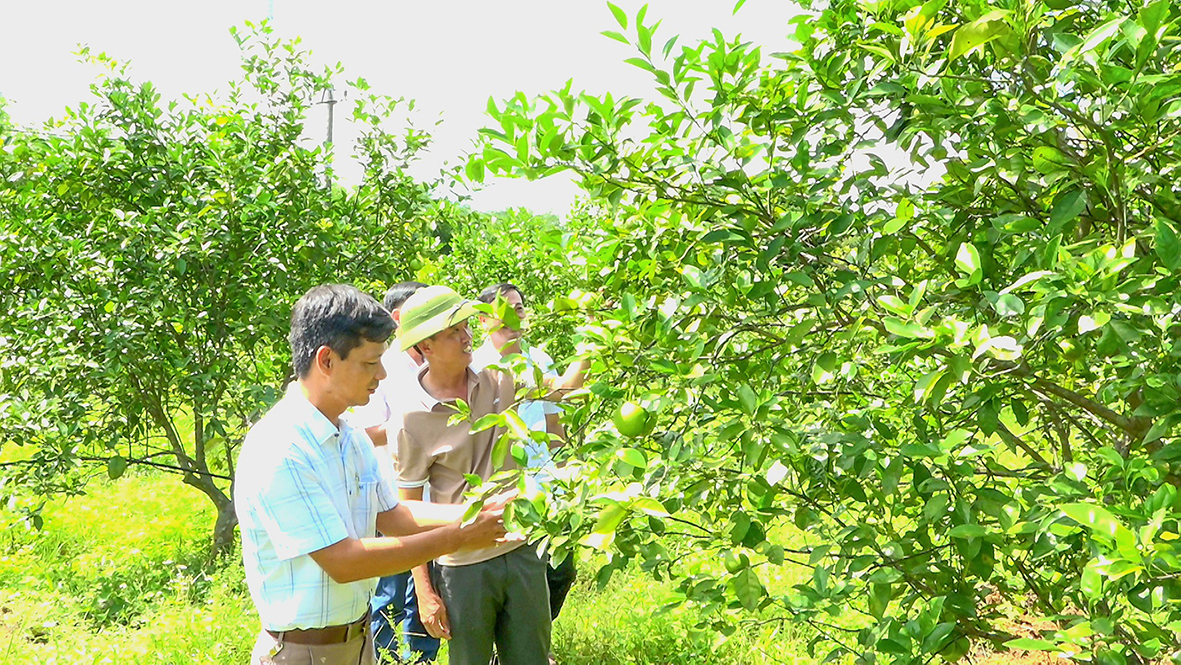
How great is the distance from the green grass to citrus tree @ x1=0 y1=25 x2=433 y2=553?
0.84 meters

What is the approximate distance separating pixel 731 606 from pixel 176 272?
4861mm

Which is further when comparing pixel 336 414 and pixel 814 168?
pixel 336 414

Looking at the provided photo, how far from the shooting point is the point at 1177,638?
7.04ft

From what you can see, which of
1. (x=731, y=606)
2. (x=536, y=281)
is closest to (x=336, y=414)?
(x=731, y=606)

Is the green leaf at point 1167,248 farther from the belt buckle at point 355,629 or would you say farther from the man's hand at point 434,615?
the man's hand at point 434,615

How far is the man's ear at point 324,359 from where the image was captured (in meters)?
2.62

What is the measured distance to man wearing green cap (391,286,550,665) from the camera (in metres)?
3.56

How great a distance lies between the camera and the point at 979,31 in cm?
170

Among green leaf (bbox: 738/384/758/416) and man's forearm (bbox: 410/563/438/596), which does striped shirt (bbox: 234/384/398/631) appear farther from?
green leaf (bbox: 738/384/758/416)

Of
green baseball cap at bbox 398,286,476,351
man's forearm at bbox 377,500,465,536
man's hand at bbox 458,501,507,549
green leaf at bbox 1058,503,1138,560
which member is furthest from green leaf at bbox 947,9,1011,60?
green baseball cap at bbox 398,286,476,351

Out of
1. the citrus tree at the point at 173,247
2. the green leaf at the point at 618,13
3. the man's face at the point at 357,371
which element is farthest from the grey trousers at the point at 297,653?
the citrus tree at the point at 173,247

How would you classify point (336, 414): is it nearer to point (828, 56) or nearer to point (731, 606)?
point (731, 606)

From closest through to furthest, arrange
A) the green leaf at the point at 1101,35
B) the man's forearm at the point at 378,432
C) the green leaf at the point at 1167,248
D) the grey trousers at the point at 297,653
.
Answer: the green leaf at the point at 1101,35 → the green leaf at the point at 1167,248 → the grey trousers at the point at 297,653 → the man's forearm at the point at 378,432

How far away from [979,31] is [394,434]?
7.97 feet
